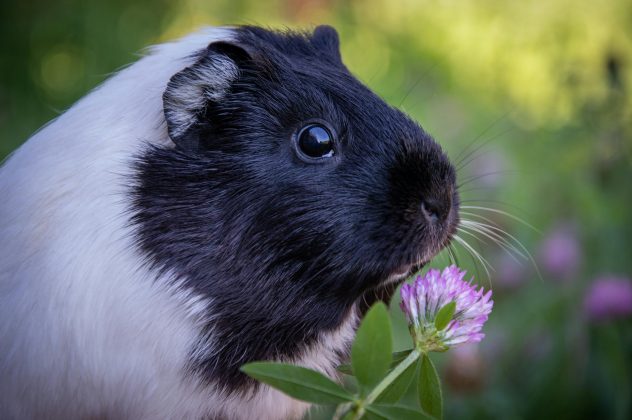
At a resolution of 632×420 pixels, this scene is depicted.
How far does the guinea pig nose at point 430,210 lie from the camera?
1.45m

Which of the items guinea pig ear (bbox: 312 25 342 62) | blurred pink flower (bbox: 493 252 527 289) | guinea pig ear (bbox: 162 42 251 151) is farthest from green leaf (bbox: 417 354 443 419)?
blurred pink flower (bbox: 493 252 527 289)

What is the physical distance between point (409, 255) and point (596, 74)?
1.96 m

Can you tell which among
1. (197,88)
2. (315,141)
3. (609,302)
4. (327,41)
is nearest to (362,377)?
(315,141)

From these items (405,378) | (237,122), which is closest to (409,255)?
(405,378)

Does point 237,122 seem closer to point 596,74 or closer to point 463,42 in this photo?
point 596,74

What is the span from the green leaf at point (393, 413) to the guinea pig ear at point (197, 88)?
0.65 m

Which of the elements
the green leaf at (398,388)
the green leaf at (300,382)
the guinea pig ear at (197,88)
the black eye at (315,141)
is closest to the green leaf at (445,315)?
the green leaf at (398,388)

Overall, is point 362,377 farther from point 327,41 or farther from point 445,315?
point 327,41

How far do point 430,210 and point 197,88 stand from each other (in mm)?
551

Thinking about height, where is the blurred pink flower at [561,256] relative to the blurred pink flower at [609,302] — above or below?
above

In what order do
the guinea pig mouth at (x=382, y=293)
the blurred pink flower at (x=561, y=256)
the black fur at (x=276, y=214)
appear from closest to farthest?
the black fur at (x=276, y=214)
the guinea pig mouth at (x=382, y=293)
the blurred pink flower at (x=561, y=256)

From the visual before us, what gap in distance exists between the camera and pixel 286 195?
1449 mm

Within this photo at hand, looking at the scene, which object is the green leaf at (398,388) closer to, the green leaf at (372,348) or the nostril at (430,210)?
the green leaf at (372,348)

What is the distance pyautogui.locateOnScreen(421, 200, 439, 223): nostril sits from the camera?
1452mm
